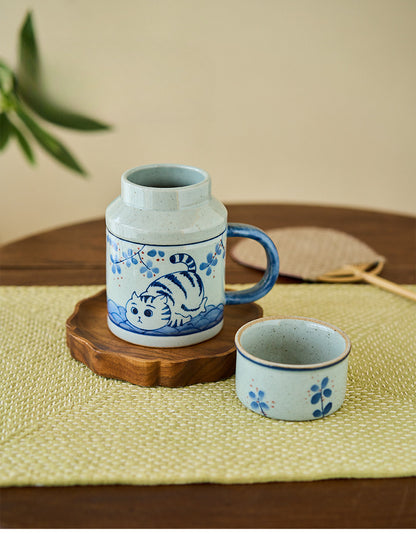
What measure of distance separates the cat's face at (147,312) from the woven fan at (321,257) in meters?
0.38

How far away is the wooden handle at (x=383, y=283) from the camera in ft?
3.48

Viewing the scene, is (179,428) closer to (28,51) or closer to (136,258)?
(136,258)

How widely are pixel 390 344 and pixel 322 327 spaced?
18 centimetres

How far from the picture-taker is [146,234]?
0.78 meters

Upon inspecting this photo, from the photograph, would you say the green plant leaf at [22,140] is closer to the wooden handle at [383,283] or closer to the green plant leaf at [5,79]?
the green plant leaf at [5,79]

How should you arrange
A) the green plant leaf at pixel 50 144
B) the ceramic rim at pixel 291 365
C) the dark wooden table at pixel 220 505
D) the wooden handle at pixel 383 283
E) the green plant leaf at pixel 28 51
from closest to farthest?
the dark wooden table at pixel 220 505 < the ceramic rim at pixel 291 365 < the wooden handle at pixel 383 283 < the green plant leaf at pixel 50 144 < the green plant leaf at pixel 28 51

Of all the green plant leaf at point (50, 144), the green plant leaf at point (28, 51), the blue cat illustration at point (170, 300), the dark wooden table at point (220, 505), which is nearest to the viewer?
the dark wooden table at point (220, 505)

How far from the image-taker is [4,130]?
182 centimetres

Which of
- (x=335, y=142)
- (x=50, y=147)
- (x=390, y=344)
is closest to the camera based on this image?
(x=390, y=344)

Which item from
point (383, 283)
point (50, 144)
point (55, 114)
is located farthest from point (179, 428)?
point (55, 114)

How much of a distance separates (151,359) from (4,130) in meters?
1.25

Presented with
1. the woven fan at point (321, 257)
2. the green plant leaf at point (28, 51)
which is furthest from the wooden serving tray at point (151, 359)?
the green plant leaf at point (28, 51)

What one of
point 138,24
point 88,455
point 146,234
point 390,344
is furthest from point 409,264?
point 138,24

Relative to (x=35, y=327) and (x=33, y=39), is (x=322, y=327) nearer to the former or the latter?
(x=35, y=327)
